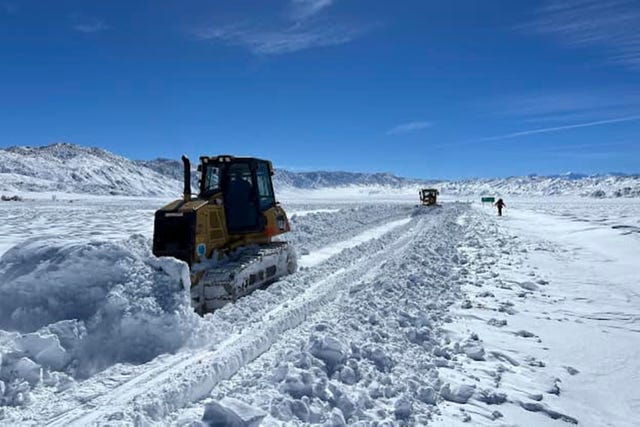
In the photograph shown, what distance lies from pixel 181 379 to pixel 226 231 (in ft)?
18.7

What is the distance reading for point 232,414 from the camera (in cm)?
400

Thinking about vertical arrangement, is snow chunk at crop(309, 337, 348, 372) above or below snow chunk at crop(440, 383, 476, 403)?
above

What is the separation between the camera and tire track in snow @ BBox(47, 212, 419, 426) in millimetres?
4383

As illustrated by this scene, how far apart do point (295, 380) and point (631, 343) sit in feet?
16.1

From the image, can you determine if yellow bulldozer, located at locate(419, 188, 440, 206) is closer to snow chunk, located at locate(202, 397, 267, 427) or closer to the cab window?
the cab window

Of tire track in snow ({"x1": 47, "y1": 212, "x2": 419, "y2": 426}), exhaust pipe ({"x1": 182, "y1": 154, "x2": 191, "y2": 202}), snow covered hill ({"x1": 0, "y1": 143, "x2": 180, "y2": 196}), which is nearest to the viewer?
tire track in snow ({"x1": 47, "y1": 212, "x2": 419, "y2": 426})

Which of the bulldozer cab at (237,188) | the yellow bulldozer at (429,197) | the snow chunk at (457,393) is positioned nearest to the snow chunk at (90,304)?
the snow chunk at (457,393)

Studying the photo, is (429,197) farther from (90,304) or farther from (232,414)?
(232,414)

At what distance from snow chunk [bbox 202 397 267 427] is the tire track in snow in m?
0.60

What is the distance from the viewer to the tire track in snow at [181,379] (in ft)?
14.4

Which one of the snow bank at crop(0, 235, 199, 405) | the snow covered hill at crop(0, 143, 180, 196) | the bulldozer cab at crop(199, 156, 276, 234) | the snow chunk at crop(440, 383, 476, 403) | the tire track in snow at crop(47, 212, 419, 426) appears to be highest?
the snow covered hill at crop(0, 143, 180, 196)

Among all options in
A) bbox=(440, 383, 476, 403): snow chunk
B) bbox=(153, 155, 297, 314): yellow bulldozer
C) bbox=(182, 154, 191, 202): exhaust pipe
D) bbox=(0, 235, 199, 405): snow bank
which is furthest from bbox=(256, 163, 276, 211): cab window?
bbox=(440, 383, 476, 403): snow chunk

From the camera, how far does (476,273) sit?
11852 millimetres

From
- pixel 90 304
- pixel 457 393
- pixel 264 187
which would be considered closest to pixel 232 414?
pixel 457 393
